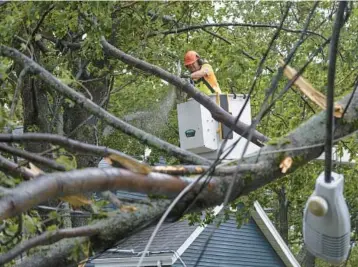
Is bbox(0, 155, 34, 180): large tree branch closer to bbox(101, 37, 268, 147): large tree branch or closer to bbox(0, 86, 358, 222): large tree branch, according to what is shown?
bbox(0, 86, 358, 222): large tree branch

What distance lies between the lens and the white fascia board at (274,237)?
1556 centimetres

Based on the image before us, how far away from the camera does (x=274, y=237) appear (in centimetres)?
1580

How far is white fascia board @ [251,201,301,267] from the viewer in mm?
15555

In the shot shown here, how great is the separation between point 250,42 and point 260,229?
684cm

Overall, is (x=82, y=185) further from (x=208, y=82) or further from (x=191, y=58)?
(x=191, y=58)

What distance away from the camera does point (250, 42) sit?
9.96 m

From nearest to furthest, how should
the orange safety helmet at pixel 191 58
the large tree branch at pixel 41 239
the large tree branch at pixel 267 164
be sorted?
1. the large tree branch at pixel 41 239
2. the large tree branch at pixel 267 164
3. the orange safety helmet at pixel 191 58

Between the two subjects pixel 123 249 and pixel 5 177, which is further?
pixel 123 249

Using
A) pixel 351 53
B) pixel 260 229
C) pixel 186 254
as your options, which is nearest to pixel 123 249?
pixel 186 254

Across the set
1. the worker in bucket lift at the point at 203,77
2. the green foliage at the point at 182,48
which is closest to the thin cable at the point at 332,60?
the green foliage at the point at 182,48

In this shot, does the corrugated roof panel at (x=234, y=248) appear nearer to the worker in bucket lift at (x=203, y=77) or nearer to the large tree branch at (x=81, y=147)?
the worker in bucket lift at (x=203, y=77)

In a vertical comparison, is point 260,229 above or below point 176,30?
below

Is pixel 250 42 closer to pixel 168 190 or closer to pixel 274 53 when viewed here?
pixel 274 53

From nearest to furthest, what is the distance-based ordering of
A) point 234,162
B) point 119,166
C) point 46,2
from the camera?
point 119,166, point 234,162, point 46,2
